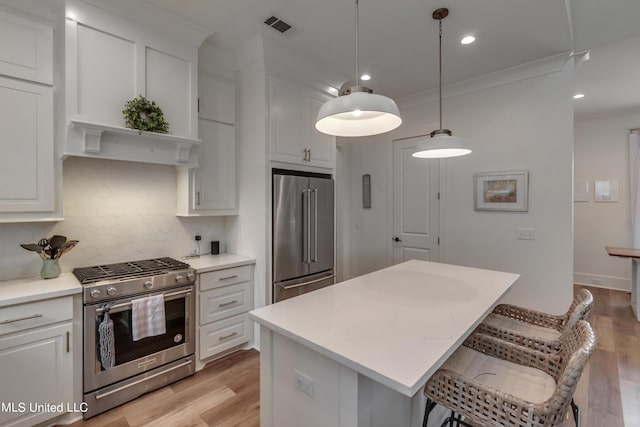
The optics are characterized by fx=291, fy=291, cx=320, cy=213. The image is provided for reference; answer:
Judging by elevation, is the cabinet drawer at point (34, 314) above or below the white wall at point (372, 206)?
below

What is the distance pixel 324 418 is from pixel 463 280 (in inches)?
52.5

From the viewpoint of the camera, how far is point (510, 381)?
130 centimetres

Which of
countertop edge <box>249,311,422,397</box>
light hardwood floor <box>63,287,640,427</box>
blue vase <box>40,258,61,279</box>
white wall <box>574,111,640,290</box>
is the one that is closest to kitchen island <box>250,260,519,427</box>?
countertop edge <box>249,311,422,397</box>

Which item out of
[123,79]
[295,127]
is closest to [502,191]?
[295,127]

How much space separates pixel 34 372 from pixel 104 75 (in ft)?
6.43

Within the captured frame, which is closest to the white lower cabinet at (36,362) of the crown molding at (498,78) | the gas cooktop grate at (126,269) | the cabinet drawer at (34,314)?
the cabinet drawer at (34,314)

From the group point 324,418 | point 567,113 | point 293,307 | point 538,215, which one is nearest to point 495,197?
point 538,215

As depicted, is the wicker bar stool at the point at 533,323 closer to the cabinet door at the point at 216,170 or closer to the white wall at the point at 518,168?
the white wall at the point at 518,168

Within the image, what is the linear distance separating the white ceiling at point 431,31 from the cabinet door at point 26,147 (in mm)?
1071

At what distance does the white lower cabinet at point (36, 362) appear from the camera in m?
1.64

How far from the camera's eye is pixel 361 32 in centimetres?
244

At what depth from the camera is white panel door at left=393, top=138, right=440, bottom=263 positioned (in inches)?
146

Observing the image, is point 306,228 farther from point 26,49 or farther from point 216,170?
point 26,49

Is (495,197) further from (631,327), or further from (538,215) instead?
(631,327)
